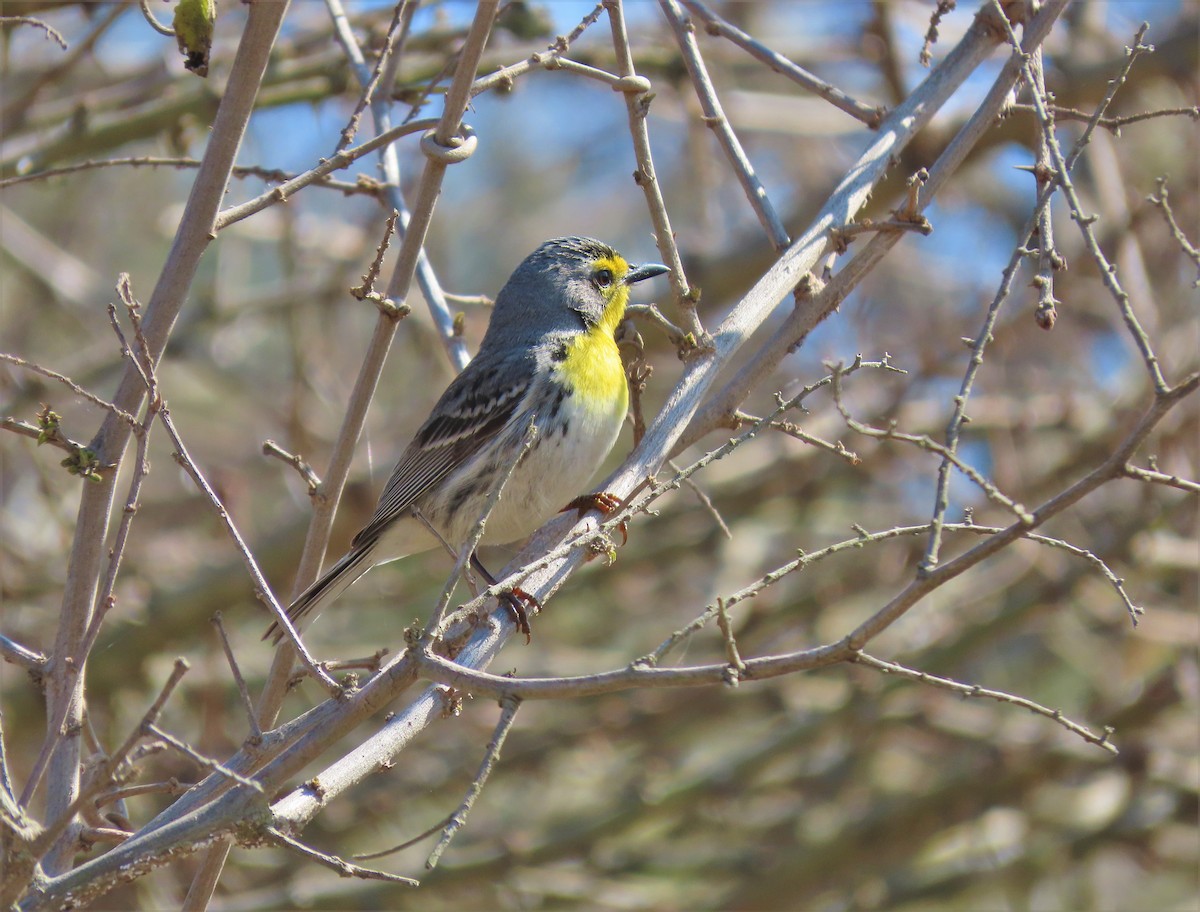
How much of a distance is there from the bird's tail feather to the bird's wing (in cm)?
14

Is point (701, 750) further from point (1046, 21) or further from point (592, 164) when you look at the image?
point (1046, 21)

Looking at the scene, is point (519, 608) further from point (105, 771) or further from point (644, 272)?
point (644, 272)

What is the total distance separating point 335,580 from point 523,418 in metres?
0.98

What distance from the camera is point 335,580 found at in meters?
4.70

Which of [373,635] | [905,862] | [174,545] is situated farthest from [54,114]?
[905,862]

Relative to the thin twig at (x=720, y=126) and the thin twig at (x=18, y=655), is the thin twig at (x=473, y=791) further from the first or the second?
the thin twig at (x=720, y=126)

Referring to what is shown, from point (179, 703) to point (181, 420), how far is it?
346cm

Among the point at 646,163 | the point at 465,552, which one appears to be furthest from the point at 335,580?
the point at 465,552

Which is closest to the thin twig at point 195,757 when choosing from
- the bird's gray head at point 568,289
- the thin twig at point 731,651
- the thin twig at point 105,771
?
the thin twig at point 105,771

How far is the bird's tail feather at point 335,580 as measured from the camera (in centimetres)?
455

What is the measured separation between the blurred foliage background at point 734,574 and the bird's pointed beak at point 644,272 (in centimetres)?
120

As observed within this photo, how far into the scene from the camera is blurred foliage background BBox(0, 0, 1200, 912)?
6367 millimetres

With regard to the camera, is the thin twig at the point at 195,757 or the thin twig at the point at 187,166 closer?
the thin twig at the point at 195,757

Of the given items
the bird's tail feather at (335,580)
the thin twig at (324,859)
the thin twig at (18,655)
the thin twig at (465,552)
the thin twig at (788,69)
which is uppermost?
the thin twig at (788,69)
